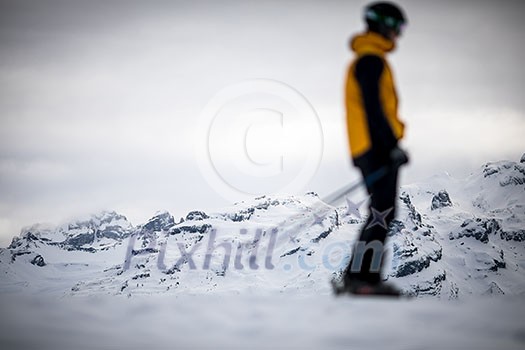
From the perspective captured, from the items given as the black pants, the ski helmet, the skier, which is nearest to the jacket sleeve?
the skier

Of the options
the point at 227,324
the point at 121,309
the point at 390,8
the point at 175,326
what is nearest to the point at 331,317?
the point at 227,324

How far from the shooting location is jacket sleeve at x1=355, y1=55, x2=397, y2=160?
233 inches

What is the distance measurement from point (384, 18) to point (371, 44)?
451 mm

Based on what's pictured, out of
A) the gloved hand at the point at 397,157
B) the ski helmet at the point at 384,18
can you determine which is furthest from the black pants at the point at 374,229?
the ski helmet at the point at 384,18

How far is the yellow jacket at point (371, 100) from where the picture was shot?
594 cm

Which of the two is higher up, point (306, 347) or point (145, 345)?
point (306, 347)

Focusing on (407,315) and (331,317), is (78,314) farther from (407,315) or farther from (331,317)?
(407,315)

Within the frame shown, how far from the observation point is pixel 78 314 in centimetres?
500

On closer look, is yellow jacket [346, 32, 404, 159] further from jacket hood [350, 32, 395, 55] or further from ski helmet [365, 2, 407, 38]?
ski helmet [365, 2, 407, 38]

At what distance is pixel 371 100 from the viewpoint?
5.92 meters

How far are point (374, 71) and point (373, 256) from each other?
2.41 m

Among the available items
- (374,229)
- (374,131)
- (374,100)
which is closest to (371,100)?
(374,100)

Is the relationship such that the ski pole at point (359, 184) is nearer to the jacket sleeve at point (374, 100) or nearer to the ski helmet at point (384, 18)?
the jacket sleeve at point (374, 100)

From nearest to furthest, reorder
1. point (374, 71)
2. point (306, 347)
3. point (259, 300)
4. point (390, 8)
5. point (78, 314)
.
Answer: point (306, 347) → point (78, 314) → point (259, 300) → point (374, 71) → point (390, 8)
